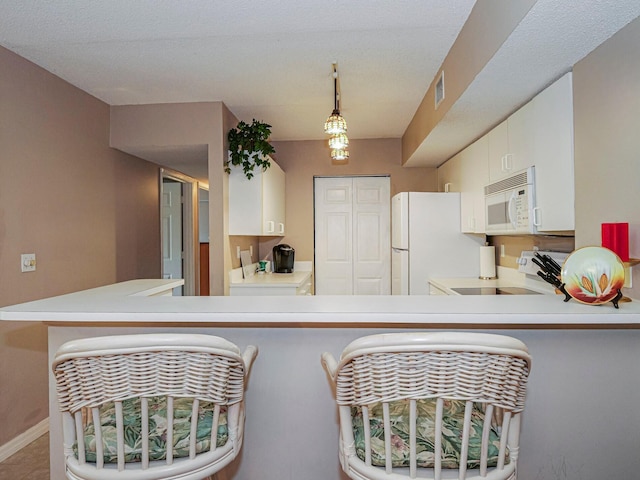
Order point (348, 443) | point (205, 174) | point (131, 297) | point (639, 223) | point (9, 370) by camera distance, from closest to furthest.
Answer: point (348, 443), point (639, 223), point (131, 297), point (9, 370), point (205, 174)

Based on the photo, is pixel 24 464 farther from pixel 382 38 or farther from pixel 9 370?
pixel 382 38

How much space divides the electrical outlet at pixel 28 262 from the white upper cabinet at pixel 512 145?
300cm

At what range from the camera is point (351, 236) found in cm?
456

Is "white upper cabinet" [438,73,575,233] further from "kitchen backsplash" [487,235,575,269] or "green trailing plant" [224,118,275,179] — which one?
"green trailing plant" [224,118,275,179]

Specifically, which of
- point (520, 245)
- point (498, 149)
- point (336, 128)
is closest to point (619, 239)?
point (498, 149)

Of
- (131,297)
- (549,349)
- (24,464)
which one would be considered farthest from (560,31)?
(24,464)

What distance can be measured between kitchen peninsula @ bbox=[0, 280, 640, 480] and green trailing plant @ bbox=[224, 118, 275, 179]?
75.3 inches

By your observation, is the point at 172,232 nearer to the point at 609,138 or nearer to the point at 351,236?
the point at 351,236

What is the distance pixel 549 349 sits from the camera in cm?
142

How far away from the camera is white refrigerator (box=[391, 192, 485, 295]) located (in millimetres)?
3564

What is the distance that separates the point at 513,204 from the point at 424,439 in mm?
1724

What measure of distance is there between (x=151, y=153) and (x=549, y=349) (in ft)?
11.3

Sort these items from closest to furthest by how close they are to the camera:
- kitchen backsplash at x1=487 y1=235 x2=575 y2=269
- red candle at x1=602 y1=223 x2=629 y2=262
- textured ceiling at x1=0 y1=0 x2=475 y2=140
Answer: red candle at x1=602 y1=223 x2=629 y2=262
textured ceiling at x1=0 y1=0 x2=475 y2=140
kitchen backsplash at x1=487 y1=235 x2=575 y2=269

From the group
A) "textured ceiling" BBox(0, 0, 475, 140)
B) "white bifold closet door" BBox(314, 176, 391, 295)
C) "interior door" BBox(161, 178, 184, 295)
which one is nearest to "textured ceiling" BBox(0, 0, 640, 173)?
"textured ceiling" BBox(0, 0, 475, 140)
